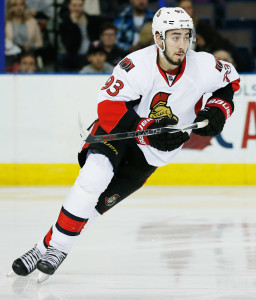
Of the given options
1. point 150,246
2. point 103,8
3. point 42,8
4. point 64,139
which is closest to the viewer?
point 150,246

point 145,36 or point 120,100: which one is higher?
point 120,100


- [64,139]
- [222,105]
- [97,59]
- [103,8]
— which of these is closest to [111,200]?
[222,105]

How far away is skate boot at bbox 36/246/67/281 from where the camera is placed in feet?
11.9

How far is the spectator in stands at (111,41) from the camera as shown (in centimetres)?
754

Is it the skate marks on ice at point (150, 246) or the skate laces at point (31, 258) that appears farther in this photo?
the skate laces at point (31, 258)

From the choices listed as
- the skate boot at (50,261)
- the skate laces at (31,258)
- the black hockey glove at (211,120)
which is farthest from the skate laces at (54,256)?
the black hockey glove at (211,120)

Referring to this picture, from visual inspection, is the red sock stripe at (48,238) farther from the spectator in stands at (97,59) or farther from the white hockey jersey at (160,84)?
the spectator in stands at (97,59)

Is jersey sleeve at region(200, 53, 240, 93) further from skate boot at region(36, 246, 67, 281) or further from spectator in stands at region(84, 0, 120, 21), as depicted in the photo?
spectator in stands at region(84, 0, 120, 21)

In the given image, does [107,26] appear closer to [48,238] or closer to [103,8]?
[103,8]

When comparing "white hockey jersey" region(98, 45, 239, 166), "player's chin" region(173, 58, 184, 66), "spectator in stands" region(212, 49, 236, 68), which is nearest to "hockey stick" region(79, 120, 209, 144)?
"white hockey jersey" region(98, 45, 239, 166)

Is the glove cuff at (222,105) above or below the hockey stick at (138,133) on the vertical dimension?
above

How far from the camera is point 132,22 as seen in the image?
7.84 meters

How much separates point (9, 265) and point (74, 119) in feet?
10.4

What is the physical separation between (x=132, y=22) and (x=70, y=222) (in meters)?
4.44
